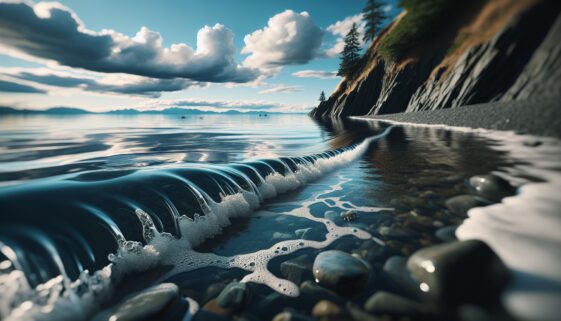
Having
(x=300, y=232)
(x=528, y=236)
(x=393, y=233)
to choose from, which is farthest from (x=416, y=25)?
(x=300, y=232)

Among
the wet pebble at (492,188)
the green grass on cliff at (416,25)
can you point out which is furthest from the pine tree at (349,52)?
the wet pebble at (492,188)

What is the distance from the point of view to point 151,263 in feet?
9.82

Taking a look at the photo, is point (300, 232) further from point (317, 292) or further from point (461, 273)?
point (461, 273)

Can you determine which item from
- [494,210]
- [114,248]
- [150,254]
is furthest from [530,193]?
[114,248]

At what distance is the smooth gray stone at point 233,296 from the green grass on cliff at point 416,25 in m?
18.2

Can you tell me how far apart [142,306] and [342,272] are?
77.8 inches

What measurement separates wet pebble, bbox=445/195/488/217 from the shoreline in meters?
6.84

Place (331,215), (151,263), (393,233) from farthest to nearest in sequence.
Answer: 1. (331,215)
2. (393,233)
3. (151,263)

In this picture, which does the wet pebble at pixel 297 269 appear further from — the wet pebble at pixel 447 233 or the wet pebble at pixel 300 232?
the wet pebble at pixel 447 233

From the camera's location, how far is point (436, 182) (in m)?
5.26

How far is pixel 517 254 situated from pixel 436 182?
10.3ft

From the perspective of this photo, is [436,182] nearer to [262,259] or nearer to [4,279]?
[262,259]

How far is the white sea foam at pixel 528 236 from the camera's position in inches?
73.0

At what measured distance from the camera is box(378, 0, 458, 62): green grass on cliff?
18.0m
